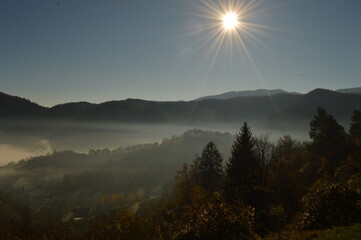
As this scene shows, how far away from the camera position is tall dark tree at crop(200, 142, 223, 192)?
54.6 m

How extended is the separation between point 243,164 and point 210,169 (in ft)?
54.6

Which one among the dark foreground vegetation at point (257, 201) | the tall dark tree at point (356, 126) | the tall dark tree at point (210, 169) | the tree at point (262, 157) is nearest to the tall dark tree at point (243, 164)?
the dark foreground vegetation at point (257, 201)

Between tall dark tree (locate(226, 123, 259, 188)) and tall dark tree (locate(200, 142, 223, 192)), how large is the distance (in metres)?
12.7

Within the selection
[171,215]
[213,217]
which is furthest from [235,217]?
[171,215]

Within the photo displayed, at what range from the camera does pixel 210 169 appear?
55.0m

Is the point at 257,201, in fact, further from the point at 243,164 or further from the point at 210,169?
the point at 210,169

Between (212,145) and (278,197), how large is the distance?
2111 centimetres

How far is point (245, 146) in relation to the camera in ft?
133

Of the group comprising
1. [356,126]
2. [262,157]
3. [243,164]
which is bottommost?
[243,164]

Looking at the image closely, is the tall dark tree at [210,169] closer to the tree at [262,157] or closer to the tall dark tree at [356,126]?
the tree at [262,157]

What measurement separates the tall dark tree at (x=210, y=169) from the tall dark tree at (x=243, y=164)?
12749mm

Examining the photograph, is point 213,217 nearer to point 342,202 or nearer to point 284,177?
point 342,202

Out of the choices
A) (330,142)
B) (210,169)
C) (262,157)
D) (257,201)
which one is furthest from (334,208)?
(210,169)

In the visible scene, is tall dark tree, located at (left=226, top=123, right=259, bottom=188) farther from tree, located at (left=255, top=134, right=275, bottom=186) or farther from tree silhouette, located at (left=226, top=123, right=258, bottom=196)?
tree, located at (left=255, top=134, right=275, bottom=186)
